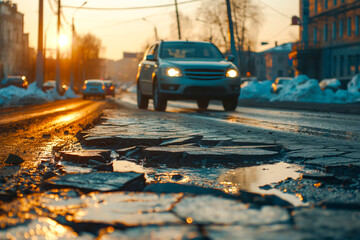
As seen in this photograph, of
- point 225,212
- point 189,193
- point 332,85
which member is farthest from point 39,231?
point 332,85

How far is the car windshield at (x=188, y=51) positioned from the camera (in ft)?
38.5

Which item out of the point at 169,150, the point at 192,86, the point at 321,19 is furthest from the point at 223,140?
the point at 321,19

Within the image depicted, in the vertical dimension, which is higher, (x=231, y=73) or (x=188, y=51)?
(x=188, y=51)

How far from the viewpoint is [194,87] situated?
10883mm

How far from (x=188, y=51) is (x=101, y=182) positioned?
926 cm

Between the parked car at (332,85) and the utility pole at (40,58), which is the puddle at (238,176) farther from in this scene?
the utility pole at (40,58)

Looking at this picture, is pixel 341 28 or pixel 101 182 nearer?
pixel 101 182

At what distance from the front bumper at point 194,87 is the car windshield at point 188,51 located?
40.3 inches

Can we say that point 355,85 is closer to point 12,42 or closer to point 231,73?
point 231,73

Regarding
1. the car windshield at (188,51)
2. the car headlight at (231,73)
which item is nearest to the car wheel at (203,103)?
the car windshield at (188,51)

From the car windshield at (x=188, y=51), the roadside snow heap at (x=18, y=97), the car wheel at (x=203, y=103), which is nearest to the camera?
the car windshield at (x=188, y=51)

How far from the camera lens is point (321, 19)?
148 feet

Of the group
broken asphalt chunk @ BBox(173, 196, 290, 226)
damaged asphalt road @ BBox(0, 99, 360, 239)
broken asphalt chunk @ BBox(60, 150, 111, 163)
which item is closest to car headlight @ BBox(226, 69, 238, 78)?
damaged asphalt road @ BBox(0, 99, 360, 239)

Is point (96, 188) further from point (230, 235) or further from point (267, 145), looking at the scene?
point (267, 145)
